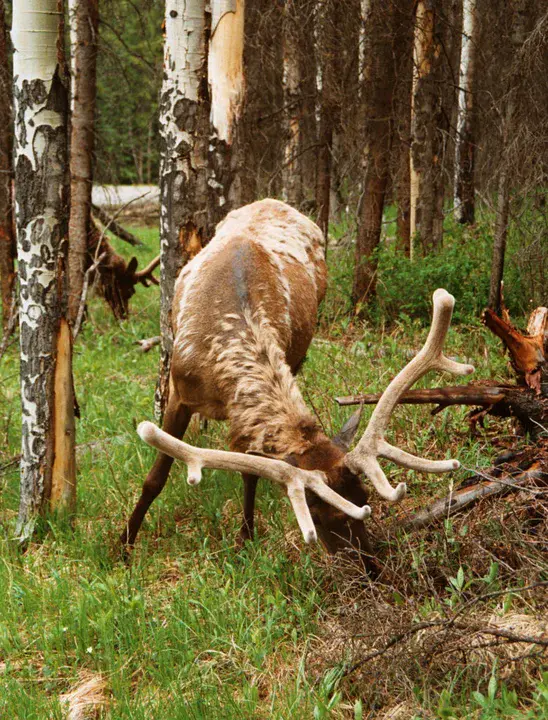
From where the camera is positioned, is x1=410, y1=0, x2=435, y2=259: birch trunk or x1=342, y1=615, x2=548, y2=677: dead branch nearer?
x1=342, y1=615, x2=548, y2=677: dead branch

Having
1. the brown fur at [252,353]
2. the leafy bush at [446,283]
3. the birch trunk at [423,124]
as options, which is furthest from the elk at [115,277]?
the brown fur at [252,353]

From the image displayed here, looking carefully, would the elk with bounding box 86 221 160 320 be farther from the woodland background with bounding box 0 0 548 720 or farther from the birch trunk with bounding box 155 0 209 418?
the birch trunk with bounding box 155 0 209 418

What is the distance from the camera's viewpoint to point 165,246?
20.0 ft

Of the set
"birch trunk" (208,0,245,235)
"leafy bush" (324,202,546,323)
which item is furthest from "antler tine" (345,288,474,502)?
"leafy bush" (324,202,546,323)

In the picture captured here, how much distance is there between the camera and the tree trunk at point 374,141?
871 centimetres

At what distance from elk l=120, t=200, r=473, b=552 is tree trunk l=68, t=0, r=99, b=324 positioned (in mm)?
4198

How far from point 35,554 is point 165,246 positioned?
7.85 feet

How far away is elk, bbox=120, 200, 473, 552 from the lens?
391 centimetres

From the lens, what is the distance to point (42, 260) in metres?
4.84

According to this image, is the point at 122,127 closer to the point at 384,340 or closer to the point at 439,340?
the point at 384,340

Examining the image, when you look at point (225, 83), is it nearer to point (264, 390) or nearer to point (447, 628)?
point (264, 390)

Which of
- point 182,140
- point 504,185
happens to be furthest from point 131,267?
point 504,185

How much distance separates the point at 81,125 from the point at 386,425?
6.80 meters

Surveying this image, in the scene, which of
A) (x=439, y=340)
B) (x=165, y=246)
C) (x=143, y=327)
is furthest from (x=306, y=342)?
(x=143, y=327)
